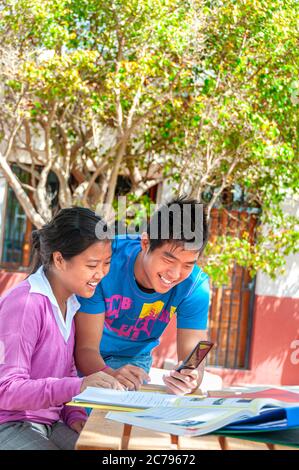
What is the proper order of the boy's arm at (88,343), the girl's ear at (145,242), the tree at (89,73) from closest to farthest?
the boy's arm at (88,343), the girl's ear at (145,242), the tree at (89,73)

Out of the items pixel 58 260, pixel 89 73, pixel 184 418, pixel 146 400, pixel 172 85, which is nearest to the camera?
pixel 184 418

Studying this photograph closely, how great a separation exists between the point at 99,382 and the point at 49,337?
31 centimetres

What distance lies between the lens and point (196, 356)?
7.75 feet

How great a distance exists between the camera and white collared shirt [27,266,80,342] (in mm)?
2406

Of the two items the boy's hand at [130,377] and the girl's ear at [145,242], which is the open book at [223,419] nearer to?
the boy's hand at [130,377]

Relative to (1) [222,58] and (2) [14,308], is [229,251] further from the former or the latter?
(2) [14,308]

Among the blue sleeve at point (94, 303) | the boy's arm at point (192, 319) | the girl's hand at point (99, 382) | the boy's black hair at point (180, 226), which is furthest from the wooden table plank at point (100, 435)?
→ the boy's arm at point (192, 319)

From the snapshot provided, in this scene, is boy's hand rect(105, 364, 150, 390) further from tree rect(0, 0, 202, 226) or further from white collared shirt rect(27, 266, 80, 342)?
tree rect(0, 0, 202, 226)

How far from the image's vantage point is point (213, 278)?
7.54 metres

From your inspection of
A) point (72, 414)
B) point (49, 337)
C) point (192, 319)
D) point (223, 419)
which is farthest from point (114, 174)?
point (223, 419)

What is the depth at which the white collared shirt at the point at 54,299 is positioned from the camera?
2.41 m

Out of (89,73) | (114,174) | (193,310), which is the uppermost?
(89,73)

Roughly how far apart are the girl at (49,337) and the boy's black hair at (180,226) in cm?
26

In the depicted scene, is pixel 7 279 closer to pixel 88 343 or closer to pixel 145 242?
pixel 145 242
